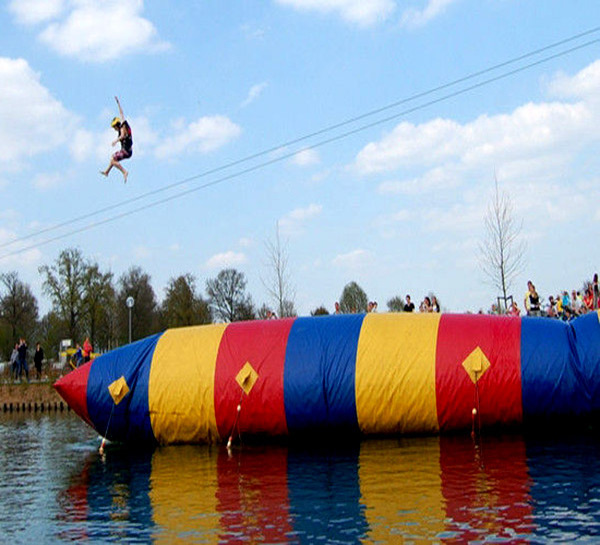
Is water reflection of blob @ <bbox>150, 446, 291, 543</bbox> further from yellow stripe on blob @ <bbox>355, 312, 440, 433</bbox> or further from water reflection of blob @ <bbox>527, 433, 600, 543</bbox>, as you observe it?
water reflection of blob @ <bbox>527, 433, 600, 543</bbox>

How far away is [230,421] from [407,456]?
4062mm

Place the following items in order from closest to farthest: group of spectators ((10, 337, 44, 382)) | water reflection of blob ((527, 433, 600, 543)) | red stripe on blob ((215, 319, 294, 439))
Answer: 1. water reflection of blob ((527, 433, 600, 543))
2. red stripe on blob ((215, 319, 294, 439))
3. group of spectators ((10, 337, 44, 382))

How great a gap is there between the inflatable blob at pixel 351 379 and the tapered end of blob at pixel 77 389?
0.17ft

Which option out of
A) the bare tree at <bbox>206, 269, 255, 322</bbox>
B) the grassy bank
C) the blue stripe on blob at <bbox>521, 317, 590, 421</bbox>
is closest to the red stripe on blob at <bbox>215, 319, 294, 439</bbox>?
the blue stripe on blob at <bbox>521, 317, 590, 421</bbox>

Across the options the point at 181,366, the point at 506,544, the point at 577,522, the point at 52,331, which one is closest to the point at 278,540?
the point at 506,544

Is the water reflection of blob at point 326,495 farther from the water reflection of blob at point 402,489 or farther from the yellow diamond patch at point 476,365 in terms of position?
the yellow diamond patch at point 476,365

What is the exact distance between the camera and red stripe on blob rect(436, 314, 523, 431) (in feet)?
54.9

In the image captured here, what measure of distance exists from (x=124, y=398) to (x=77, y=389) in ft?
3.93

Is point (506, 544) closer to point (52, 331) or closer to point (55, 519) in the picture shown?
point (55, 519)

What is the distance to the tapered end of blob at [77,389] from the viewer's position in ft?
61.3

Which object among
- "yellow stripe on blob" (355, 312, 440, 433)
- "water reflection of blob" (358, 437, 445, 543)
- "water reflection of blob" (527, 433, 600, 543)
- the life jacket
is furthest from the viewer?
the life jacket

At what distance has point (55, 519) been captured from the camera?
1190cm

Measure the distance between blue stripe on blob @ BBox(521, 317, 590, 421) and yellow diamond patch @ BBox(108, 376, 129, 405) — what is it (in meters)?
8.34

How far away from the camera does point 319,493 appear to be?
12.7 meters
